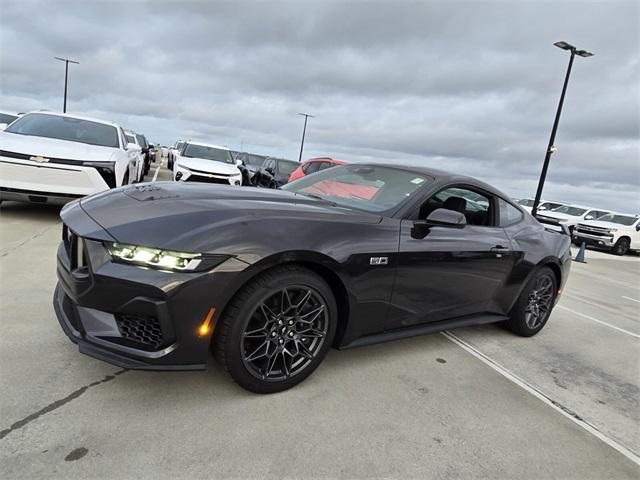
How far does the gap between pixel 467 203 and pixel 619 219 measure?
59.5ft

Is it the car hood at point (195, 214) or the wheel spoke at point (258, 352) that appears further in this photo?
the wheel spoke at point (258, 352)

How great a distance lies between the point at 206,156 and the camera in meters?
12.6

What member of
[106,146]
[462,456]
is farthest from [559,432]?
[106,146]

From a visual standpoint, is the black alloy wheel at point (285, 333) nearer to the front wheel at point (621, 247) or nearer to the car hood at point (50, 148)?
the car hood at point (50, 148)

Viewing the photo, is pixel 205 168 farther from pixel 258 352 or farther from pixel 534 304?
pixel 258 352

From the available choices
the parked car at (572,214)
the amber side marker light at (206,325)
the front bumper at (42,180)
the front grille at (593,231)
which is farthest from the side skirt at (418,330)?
the parked car at (572,214)

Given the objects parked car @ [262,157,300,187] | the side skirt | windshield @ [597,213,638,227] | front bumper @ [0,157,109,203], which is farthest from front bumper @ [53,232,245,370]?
windshield @ [597,213,638,227]

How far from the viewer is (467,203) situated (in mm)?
3697

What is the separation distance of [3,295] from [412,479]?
3.29 meters

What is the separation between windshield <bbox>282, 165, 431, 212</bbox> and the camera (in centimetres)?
316

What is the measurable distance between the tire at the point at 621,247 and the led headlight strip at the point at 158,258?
1926 cm

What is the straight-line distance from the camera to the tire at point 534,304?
4.06 m

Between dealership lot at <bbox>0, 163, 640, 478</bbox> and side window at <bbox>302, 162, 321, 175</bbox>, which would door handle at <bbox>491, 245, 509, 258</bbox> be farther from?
side window at <bbox>302, 162, 321, 175</bbox>

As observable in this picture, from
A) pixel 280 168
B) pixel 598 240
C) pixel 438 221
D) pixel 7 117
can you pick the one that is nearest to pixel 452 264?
pixel 438 221
